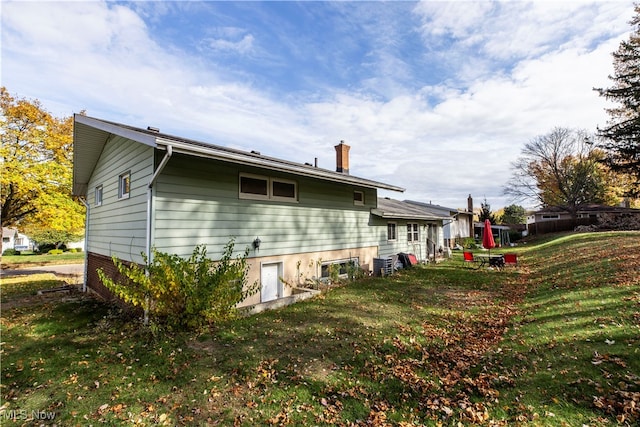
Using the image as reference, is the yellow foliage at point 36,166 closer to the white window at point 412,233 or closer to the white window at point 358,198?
the white window at point 358,198

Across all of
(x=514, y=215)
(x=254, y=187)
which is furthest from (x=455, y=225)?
(x=254, y=187)

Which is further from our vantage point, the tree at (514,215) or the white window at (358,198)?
the tree at (514,215)

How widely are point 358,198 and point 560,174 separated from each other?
38174mm

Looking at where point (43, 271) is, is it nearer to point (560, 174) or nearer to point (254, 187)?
point (254, 187)

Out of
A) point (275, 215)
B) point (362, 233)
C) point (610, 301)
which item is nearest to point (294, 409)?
point (275, 215)

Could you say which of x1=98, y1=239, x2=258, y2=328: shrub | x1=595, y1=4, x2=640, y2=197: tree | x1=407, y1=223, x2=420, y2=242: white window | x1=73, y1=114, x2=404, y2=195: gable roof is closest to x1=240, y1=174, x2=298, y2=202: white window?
x1=73, y1=114, x2=404, y2=195: gable roof

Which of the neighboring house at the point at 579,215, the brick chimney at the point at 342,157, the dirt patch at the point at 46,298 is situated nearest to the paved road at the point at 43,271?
the dirt patch at the point at 46,298

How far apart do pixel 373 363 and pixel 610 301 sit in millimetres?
Answer: 6375

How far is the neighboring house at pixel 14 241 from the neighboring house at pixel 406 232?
5606 cm

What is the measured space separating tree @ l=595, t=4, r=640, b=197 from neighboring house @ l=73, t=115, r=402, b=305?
21308mm

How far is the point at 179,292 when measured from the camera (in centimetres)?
632

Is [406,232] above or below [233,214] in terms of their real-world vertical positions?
below

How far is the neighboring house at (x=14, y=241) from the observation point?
45375mm

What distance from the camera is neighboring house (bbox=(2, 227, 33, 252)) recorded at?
45.4m
